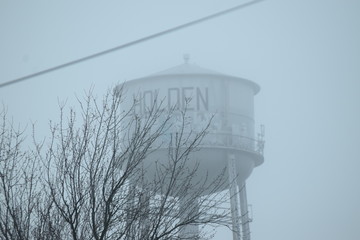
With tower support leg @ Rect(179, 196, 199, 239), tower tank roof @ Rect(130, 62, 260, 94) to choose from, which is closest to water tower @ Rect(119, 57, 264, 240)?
tower tank roof @ Rect(130, 62, 260, 94)

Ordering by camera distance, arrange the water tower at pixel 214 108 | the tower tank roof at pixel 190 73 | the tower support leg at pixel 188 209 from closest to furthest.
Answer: the tower support leg at pixel 188 209 → the water tower at pixel 214 108 → the tower tank roof at pixel 190 73

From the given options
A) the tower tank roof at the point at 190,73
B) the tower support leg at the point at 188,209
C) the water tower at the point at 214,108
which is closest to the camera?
the tower support leg at the point at 188,209

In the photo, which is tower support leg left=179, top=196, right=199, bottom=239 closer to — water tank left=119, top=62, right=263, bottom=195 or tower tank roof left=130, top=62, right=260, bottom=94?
water tank left=119, top=62, right=263, bottom=195

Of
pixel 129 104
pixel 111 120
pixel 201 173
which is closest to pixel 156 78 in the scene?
pixel 129 104

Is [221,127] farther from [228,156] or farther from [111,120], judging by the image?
[111,120]

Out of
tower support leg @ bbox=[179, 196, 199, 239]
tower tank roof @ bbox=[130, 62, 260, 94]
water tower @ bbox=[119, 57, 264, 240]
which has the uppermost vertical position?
tower tank roof @ bbox=[130, 62, 260, 94]

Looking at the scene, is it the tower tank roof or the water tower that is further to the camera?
the tower tank roof

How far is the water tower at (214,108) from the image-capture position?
63.1ft

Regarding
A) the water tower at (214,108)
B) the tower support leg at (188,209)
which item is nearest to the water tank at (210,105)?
the water tower at (214,108)

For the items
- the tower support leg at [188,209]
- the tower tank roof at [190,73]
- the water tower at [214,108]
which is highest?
the tower tank roof at [190,73]

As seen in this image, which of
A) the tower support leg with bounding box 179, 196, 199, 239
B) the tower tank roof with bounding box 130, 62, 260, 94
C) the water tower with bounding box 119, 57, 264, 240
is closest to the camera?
the tower support leg with bounding box 179, 196, 199, 239

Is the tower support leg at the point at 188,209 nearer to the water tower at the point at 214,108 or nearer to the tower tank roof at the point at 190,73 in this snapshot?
the water tower at the point at 214,108

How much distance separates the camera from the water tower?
19.2 metres

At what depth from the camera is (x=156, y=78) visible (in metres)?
19.7
